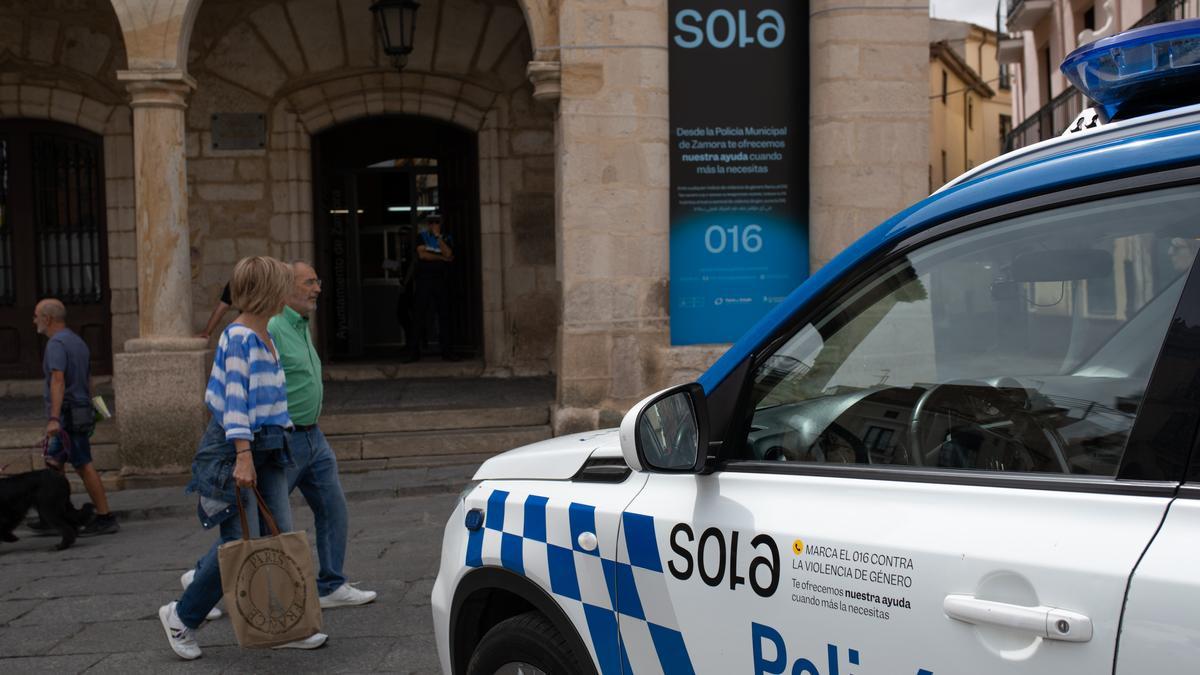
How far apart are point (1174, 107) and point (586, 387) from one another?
7.89 m

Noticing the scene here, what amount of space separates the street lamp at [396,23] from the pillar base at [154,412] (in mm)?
3931

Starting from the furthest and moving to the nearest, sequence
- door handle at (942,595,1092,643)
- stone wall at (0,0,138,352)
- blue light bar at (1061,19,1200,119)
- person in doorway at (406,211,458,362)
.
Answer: person in doorway at (406,211,458,362) < stone wall at (0,0,138,352) < blue light bar at (1061,19,1200,119) < door handle at (942,595,1092,643)

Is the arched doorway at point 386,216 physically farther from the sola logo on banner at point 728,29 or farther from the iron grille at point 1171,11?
the iron grille at point 1171,11

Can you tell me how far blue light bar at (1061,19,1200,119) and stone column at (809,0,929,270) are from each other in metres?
7.80

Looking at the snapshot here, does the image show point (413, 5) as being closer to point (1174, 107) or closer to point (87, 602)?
point (87, 602)

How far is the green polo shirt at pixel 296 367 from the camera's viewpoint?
5.49 meters

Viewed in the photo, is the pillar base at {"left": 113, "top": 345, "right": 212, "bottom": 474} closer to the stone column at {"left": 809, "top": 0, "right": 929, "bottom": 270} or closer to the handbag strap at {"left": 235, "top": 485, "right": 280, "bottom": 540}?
the handbag strap at {"left": 235, "top": 485, "right": 280, "bottom": 540}

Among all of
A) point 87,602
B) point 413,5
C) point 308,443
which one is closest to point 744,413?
point 308,443

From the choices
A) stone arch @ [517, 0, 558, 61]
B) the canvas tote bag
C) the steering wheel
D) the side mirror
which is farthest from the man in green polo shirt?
stone arch @ [517, 0, 558, 61]

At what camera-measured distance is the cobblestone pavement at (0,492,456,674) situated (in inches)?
198

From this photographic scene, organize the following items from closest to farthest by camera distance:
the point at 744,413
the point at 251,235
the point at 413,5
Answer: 1. the point at 744,413
2. the point at 413,5
3. the point at 251,235

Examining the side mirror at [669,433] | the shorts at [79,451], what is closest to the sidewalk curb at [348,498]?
the shorts at [79,451]

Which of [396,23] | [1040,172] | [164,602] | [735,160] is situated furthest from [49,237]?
[1040,172]

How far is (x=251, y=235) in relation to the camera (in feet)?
41.4
